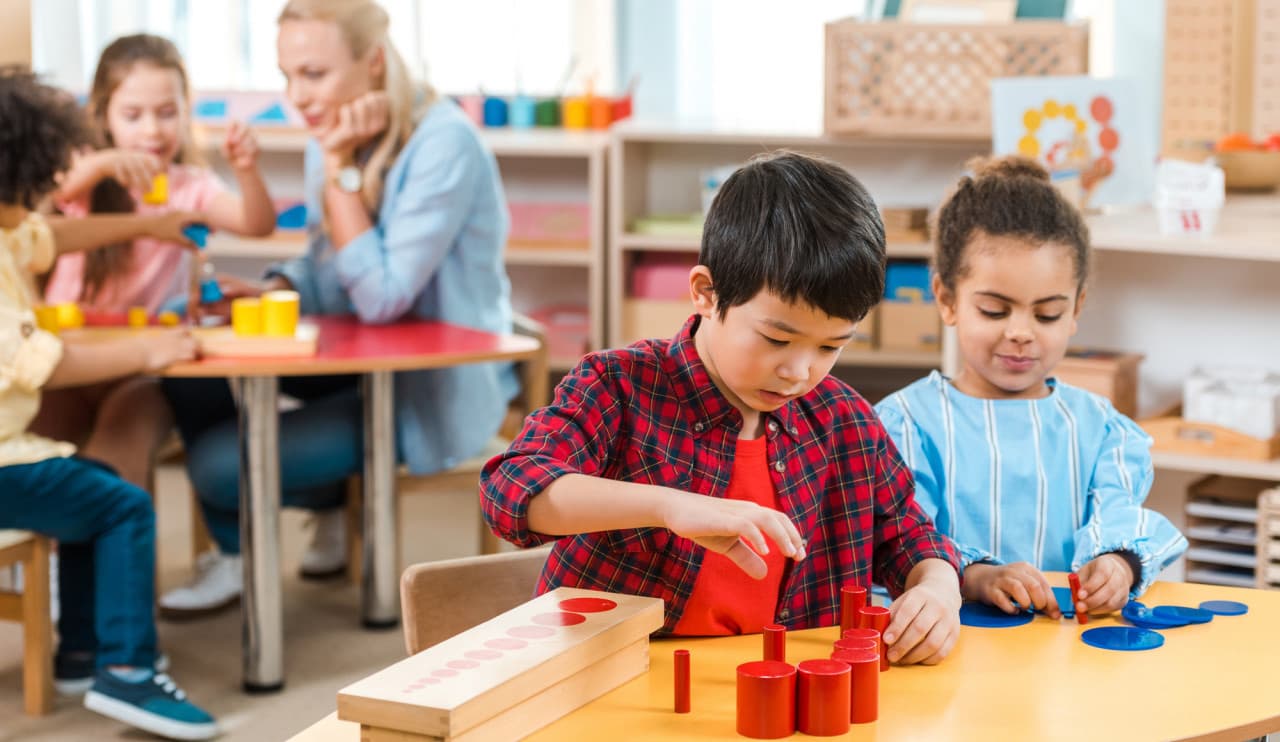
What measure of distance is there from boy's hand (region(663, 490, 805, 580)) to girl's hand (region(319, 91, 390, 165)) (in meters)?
2.01

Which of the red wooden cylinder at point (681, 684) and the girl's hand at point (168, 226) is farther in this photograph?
the girl's hand at point (168, 226)

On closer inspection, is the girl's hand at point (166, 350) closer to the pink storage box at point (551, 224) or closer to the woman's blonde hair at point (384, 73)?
the woman's blonde hair at point (384, 73)

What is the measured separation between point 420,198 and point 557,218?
164cm

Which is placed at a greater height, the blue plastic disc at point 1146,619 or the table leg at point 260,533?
the blue plastic disc at point 1146,619

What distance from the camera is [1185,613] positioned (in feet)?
4.66

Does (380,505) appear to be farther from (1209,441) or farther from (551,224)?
(551,224)

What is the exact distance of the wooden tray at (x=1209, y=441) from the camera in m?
2.53

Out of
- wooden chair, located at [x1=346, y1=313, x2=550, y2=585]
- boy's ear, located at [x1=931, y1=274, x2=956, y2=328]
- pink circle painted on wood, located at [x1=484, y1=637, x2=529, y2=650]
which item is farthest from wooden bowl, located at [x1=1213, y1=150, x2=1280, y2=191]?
pink circle painted on wood, located at [x1=484, y1=637, x2=529, y2=650]

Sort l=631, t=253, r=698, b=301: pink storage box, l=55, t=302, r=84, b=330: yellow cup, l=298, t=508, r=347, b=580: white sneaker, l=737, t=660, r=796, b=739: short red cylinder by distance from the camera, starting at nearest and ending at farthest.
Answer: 1. l=737, t=660, r=796, b=739: short red cylinder
2. l=55, t=302, r=84, b=330: yellow cup
3. l=298, t=508, r=347, b=580: white sneaker
4. l=631, t=253, r=698, b=301: pink storage box

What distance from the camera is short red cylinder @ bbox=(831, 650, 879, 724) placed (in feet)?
3.70

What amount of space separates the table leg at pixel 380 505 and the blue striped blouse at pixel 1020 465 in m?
1.38

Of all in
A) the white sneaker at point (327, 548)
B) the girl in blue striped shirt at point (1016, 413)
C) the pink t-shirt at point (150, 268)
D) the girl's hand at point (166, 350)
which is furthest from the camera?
the white sneaker at point (327, 548)

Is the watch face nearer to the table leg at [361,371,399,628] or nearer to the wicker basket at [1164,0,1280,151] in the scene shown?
the table leg at [361,371,399,628]

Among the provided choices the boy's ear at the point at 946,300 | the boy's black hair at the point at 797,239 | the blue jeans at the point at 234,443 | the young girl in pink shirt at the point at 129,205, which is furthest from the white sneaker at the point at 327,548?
the boy's black hair at the point at 797,239
